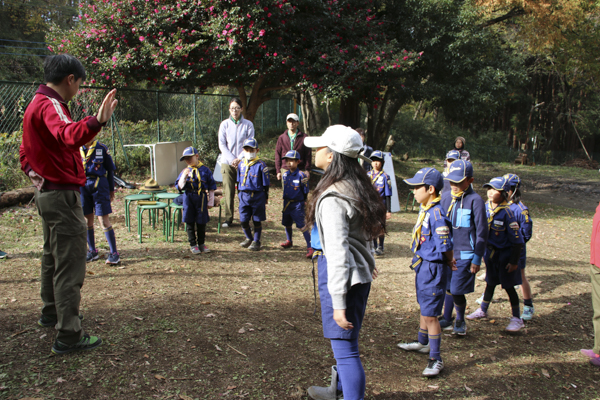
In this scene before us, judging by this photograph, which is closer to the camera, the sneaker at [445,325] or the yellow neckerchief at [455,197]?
the yellow neckerchief at [455,197]

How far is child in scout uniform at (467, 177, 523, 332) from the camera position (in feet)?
15.9

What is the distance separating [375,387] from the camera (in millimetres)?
3588

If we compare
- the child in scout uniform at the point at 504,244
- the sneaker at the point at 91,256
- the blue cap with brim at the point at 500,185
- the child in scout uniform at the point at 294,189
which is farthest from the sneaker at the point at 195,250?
the blue cap with brim at the point at 500,185

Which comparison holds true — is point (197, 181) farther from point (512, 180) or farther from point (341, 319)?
point (341, 319)

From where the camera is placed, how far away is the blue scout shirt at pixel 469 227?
4414 millimetres

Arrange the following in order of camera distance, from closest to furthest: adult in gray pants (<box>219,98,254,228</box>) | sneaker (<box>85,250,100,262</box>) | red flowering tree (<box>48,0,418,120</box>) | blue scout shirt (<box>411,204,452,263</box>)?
blue scout shirt (<box>411,204,452,263</box>), sneaker (<box>85,250,100,262</box>), adult in gray pants (<box>219,98,254,228</box>), red flowering tree (<box>48,0,418,120</box>)

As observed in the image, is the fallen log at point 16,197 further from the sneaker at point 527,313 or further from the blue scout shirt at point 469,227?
the sneaker at point 527,313

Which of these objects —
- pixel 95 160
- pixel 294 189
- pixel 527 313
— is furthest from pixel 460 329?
Result: pixel 95 160

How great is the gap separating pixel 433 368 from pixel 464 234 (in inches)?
56.5

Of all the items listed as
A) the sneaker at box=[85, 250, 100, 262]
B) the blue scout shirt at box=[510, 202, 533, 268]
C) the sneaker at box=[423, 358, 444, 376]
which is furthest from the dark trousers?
the blue scout shirt at box=[510, 202, 533, 268]

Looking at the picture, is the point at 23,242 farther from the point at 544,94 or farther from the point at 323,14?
the point at 544,94

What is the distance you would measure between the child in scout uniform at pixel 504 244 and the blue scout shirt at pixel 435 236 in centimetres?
149

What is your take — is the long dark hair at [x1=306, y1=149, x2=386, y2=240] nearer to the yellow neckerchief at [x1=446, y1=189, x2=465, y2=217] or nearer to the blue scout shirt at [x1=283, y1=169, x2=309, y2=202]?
the yellow neckerchief at [x1=446, y1=189, x2=465, y2=217]

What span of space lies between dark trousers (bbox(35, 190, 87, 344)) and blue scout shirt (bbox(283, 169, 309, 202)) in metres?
3.79
